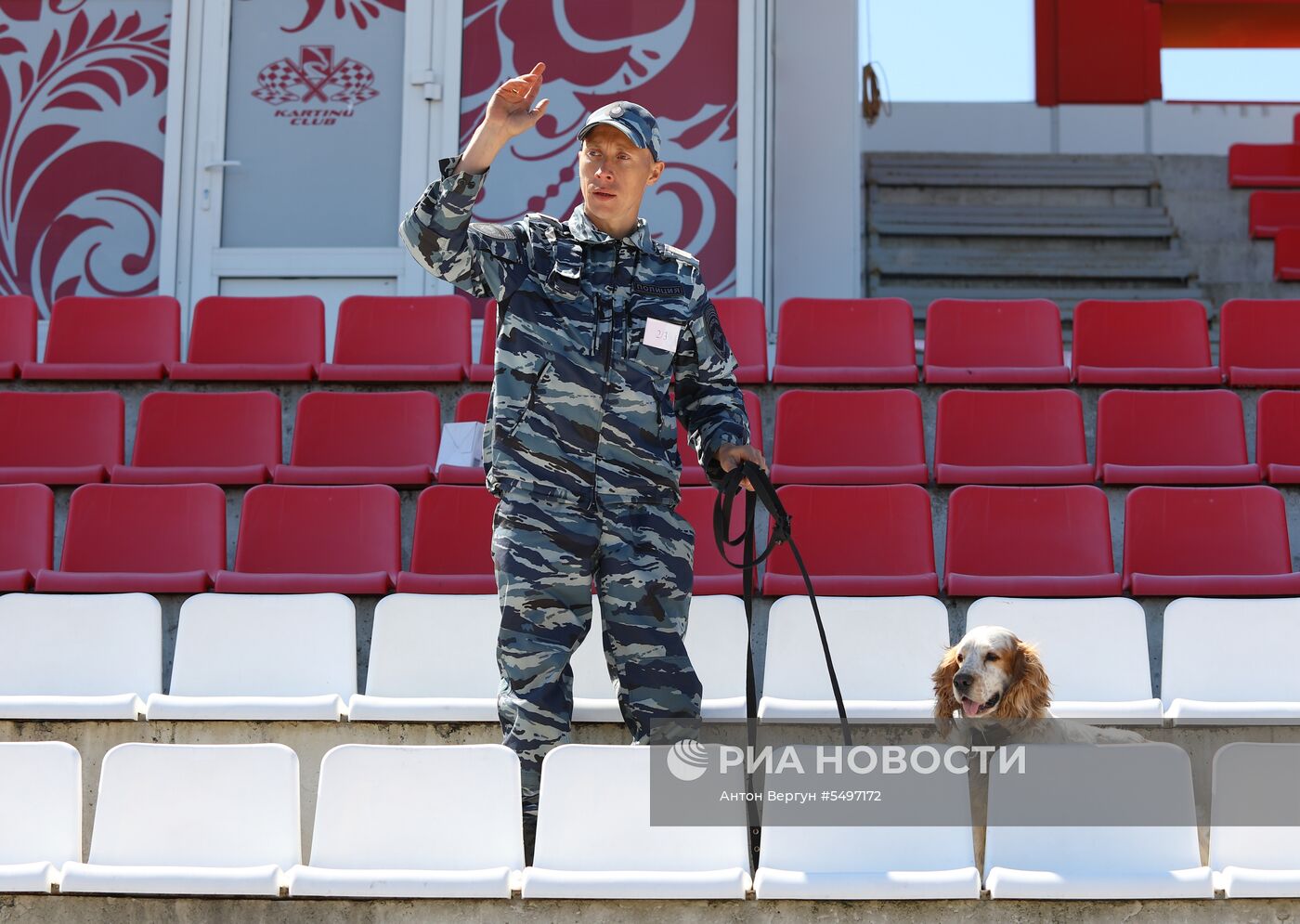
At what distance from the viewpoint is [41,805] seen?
2637 mm

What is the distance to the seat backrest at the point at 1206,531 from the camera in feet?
13.4

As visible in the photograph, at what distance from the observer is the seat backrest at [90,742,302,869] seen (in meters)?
2.60

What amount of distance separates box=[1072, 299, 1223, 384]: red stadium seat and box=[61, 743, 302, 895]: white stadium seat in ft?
10.5

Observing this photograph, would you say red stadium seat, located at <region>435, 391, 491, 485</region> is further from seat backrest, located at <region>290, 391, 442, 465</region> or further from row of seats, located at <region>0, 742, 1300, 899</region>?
row of seats, located at <region>0, 742, 1300, 899</region>

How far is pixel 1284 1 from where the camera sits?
10.9 m

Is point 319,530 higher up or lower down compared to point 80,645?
higher up

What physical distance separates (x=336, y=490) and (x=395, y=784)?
1709 mm

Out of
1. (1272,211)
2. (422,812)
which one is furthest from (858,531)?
(1272,211)

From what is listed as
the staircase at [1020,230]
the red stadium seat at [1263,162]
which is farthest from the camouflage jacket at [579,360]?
the red stadium seat at [1263,162]

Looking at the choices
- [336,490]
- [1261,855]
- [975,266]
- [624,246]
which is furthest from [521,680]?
[975,266]

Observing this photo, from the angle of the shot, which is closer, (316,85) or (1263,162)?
(316,85)

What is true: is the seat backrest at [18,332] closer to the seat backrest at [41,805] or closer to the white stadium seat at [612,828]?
the seat backrest at [41,805]

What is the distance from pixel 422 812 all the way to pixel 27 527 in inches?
81.1

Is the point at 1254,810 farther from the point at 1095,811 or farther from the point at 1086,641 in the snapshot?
the point at 1086,641
